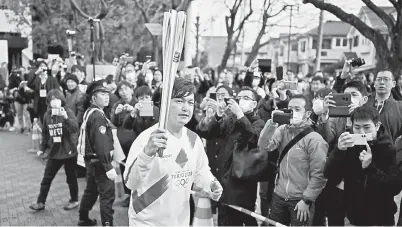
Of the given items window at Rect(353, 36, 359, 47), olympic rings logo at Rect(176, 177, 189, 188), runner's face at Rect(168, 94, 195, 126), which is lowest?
olympic rings logo at Rect(176, 177, 189, 188)

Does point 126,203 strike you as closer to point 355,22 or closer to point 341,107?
point 341,107

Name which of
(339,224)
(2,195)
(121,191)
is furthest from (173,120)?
(2,195)

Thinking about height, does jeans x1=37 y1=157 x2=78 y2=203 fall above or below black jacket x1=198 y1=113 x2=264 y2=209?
below

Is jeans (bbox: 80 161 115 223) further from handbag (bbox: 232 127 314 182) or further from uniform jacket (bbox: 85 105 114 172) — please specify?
handbag (bbox: 232 127 314 182)

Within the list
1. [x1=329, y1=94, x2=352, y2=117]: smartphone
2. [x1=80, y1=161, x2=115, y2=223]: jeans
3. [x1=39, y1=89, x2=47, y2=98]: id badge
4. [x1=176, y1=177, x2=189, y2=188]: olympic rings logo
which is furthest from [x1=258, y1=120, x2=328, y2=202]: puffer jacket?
[x1=39, y1=89, x2=47, y2=98]: id badge

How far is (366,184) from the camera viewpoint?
12.3 ft

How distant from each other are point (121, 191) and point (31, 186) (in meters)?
1.85

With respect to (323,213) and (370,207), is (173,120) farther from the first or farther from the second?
(323,213)

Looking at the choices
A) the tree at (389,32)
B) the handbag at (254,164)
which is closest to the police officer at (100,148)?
the handbag at (254,164)

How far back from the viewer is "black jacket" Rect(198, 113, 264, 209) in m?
4.63

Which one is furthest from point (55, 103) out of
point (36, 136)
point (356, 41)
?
point (356, 41)

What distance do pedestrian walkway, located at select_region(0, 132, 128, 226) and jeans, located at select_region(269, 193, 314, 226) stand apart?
98.8 inches

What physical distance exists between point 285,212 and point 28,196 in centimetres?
471

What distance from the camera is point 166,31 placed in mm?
2500
